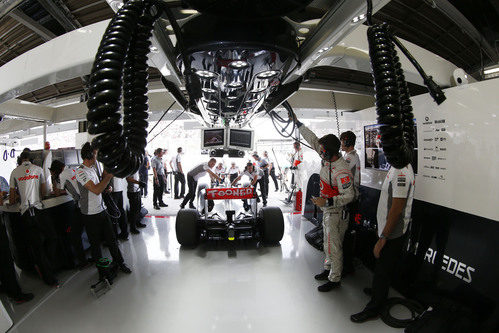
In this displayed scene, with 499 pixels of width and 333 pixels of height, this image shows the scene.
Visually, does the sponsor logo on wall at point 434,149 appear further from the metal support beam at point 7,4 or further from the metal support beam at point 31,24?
the metal support beam at point 31,24

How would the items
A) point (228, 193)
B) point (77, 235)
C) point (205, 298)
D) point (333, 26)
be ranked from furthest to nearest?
point (228, 193) < point (77, 235) < point (205, 298) < point (333, 26)

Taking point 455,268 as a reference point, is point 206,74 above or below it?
above

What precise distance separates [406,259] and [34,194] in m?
4.20

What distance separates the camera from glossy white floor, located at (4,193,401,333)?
1890 millimetres

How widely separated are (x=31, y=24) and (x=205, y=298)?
358cm

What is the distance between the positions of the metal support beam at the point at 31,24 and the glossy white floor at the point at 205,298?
2.91 m

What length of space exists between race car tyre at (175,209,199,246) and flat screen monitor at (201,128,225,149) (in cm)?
127

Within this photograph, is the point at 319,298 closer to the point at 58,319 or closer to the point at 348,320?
the point at 348,320

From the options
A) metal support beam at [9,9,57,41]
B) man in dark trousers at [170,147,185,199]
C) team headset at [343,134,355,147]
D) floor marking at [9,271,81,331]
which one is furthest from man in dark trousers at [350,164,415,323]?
man in dark trousers at [170,147,185,199]

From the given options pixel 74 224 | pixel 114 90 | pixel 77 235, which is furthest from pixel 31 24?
pixel 114 90

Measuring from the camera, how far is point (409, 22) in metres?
2.49

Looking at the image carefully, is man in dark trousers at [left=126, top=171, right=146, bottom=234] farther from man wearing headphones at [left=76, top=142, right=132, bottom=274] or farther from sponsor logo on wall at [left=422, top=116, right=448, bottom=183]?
sponsor logo on wall at [left=422, top=116, right=448, bottom=183]

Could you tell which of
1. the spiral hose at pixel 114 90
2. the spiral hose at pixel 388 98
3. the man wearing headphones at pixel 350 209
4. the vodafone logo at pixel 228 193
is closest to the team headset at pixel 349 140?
the man wearing headphones at pixel 350 209

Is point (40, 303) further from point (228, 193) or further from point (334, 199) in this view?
point (334, 199)
